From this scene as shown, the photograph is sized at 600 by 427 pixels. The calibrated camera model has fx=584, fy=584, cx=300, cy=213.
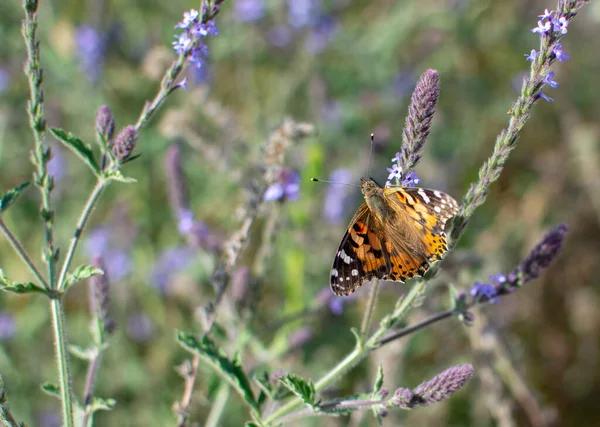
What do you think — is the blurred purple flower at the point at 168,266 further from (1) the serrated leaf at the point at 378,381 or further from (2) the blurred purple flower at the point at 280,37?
(1) the serrated leaf at the point at 378,381

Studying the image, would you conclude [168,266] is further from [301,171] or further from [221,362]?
[221,362]

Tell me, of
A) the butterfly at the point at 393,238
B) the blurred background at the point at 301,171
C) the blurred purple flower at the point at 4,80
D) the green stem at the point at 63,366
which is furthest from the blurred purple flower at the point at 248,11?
the green stem at the point at 63,366

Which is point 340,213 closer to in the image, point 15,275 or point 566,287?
point 566,287

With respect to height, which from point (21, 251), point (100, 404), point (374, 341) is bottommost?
point (374, 341)

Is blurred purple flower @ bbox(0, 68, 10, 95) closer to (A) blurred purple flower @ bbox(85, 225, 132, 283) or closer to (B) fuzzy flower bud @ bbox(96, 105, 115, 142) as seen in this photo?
(A) blurred purple flower @ bbox(85, 225, 132, 283)

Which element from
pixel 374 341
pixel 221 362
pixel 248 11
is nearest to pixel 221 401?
pixel 221 362

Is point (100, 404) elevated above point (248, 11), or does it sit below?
below
